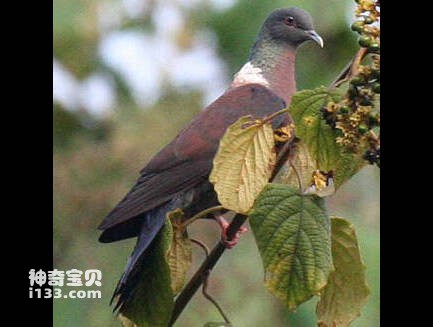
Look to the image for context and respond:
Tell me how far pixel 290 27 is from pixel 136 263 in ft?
4.09

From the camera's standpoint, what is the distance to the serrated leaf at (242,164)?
1.52 m

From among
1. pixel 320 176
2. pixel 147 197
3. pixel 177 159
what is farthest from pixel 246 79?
pixel 320 176

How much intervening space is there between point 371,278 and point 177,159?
2.71 feet

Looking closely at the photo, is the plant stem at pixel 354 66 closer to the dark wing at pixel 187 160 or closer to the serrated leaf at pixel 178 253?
the serrated leaf at pixel 178 253

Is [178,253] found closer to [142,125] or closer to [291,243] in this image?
[291,243]

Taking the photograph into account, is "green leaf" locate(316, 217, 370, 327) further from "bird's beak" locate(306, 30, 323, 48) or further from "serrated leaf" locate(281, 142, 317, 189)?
"bird's beak" locate(306, 30, 323, 48)

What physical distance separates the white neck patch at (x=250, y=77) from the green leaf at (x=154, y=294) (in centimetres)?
113

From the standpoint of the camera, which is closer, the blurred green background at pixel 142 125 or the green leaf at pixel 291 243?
the green leaf at pixel 291 243

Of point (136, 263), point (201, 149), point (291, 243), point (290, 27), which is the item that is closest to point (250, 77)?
point (290, 27)

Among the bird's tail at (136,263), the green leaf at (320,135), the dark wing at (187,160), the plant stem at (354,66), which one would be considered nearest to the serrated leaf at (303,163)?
the green leaf at (320,135)

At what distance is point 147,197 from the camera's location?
225 cm

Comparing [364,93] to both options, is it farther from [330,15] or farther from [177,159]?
[330,15]

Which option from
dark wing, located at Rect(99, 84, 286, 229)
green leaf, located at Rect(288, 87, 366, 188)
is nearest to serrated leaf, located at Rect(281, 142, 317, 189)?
green leaf, located at Rect(288, 87, 366, 188)

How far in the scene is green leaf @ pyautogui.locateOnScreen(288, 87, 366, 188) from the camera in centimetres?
149
